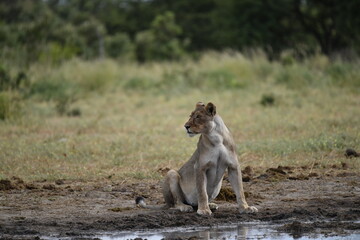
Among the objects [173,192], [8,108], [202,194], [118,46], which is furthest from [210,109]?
[118,46]

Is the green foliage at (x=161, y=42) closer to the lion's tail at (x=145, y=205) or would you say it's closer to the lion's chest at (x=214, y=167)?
the lion's tail at (x=145, y=205)

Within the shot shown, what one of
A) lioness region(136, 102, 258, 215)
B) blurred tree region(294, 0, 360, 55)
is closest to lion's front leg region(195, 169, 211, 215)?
lioness region(136, 102, 258, 215)

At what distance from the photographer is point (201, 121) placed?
6.78 meters

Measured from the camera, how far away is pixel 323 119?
43.6 ft

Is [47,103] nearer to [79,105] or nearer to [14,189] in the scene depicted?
[79,105]

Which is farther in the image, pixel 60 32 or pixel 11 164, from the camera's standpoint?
pixel 60 32

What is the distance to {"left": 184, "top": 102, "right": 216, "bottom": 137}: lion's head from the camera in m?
6.76

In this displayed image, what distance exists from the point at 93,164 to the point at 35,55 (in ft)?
45.7

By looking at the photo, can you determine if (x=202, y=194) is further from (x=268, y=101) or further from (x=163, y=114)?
(x=268, y=101)

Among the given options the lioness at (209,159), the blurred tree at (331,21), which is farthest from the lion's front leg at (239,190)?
the blurred tree at (331,21)

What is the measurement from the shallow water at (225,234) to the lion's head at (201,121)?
925mm

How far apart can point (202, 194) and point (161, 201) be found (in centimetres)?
100

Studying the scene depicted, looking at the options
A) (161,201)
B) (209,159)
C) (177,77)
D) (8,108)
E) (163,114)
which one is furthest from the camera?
(177,77)

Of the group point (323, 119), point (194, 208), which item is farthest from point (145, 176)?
point (323, 119)
